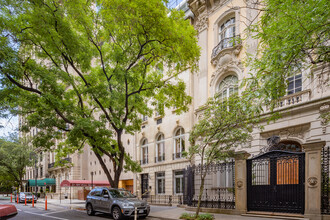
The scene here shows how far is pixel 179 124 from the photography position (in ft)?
74.9

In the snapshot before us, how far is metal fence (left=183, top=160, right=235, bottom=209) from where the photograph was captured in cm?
1446

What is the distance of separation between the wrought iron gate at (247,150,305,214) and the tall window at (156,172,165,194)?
11.9 m

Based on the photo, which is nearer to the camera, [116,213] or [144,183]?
[116,213]

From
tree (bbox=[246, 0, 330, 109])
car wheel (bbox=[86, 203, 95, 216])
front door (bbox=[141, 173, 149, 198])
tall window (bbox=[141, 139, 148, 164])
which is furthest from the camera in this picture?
tall window (bbox=[141, 139, 148, 164])

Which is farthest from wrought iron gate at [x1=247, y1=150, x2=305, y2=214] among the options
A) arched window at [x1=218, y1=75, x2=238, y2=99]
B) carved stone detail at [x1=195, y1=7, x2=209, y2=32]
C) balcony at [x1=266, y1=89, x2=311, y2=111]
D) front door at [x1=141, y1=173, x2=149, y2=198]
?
front door at [x1=141, y1=173, x2=149, y2=198]

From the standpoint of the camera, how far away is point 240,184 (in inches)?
521

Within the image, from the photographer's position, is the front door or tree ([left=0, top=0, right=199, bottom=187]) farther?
the front door

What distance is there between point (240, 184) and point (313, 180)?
144 inches

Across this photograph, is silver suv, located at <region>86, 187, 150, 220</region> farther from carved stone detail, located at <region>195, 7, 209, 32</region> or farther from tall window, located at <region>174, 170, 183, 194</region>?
carved stone detail, located at <region>195, 7, 209, 32</region>

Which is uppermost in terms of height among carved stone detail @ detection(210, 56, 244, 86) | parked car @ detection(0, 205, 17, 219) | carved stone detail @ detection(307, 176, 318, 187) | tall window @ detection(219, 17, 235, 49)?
tall window @ detection(219, 17, 235, 49)

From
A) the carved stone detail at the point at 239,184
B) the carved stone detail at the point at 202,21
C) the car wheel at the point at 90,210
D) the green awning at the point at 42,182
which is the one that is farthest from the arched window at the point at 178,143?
the green awning at the point at 42,182

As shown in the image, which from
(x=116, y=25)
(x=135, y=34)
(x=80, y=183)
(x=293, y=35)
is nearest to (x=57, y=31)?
(x=116, y=25)

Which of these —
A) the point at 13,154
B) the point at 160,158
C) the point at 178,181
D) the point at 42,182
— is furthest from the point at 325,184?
the point at 13,154

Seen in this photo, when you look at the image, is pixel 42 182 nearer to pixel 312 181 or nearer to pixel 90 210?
pixel 90 210
